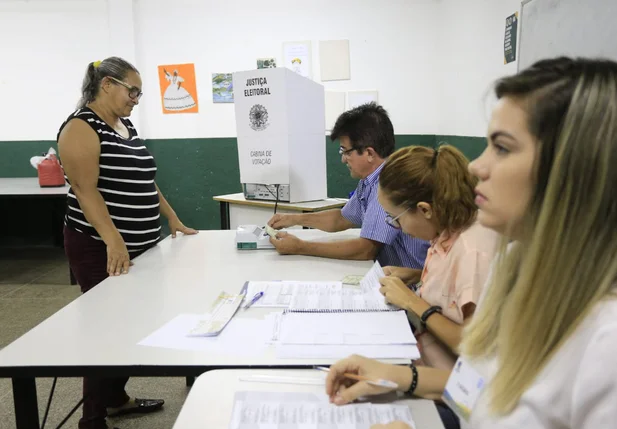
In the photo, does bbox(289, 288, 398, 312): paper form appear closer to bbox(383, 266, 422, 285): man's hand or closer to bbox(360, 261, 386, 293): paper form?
bbox(360, 261, 386, 293): paper form

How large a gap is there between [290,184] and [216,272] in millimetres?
1190

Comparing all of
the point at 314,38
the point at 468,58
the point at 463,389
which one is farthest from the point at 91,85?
the point at 314,38

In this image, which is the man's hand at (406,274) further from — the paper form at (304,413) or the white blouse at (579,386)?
the white blouse at (579,386)

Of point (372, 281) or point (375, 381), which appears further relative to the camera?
point (372, 281)

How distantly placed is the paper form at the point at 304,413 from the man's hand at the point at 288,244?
0.96m

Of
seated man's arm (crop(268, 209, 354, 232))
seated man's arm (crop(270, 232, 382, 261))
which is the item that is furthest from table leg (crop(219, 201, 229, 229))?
seated man's arm (crop(270, 232, 382, 261))

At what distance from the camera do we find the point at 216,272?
1562 mm

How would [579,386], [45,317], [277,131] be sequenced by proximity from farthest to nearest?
[45,317], [277,131], [579,386]

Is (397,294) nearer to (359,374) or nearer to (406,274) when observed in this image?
(406,274)

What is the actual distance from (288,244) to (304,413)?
3.36 ft

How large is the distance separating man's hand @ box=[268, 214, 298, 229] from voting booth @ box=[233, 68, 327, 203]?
54 cm

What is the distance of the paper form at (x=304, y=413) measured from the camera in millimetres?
746

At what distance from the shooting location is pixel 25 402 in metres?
0.99

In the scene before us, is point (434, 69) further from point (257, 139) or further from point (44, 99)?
point (44, 99)
